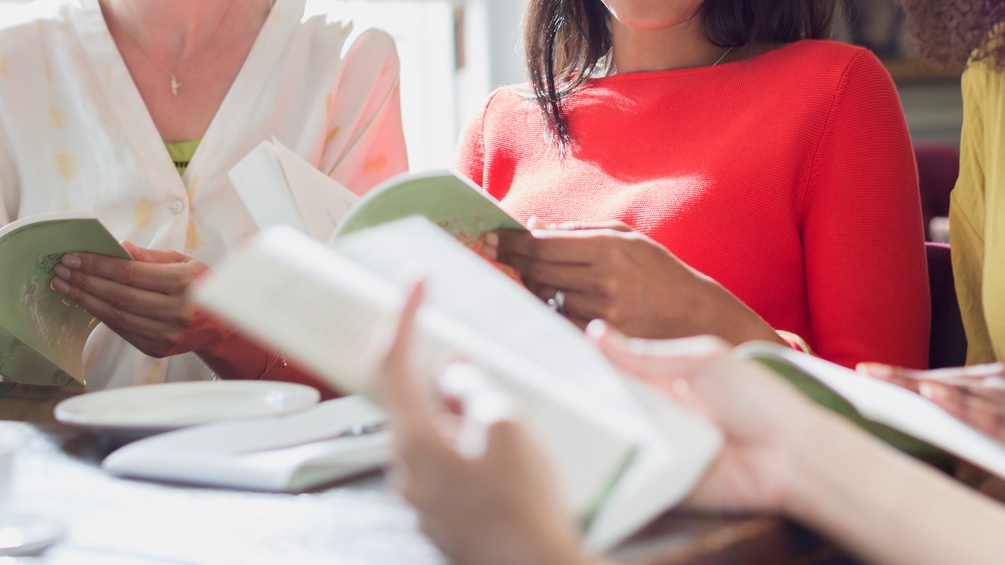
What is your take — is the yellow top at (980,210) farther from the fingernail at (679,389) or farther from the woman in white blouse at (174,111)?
the woman in white blouse at (174,111)

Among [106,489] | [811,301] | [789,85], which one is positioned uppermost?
[789,85]

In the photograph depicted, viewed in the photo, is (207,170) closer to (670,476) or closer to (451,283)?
(451,283)

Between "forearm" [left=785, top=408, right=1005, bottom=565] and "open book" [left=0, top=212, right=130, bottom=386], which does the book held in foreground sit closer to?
"forearm" [left=785, top=408, right=1005, bottom=565]

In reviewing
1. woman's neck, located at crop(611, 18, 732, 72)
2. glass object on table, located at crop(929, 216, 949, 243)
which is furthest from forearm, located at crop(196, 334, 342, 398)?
glass object on table, located at crop(929, 216, 949, 243)

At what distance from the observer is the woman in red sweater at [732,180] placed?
2.91 feet

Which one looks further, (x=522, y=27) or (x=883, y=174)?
(x=522, y=27)

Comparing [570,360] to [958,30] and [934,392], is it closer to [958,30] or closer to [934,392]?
[934,392]

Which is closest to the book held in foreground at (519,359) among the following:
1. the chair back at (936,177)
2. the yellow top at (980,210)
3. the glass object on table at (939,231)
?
the yellow top at (980,210)

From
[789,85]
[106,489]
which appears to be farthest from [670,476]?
[789,85]

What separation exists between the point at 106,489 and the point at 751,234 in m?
0.76

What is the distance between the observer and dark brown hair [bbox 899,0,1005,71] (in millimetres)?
951

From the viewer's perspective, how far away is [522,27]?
150 cm

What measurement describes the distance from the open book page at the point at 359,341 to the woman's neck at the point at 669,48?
95cm

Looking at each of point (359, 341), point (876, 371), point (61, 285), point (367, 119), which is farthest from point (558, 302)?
point (367, 119)
